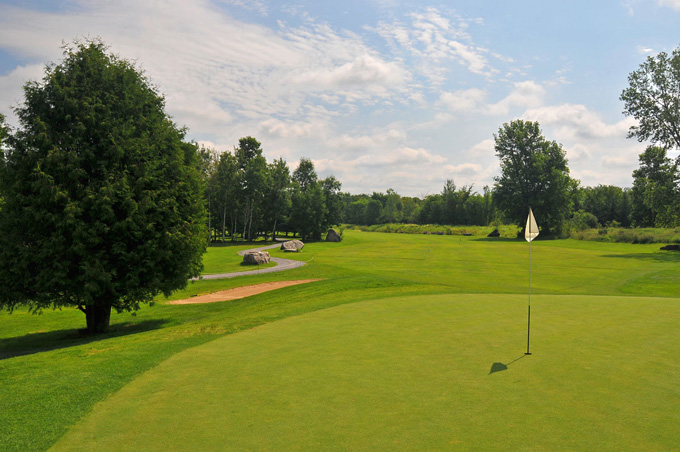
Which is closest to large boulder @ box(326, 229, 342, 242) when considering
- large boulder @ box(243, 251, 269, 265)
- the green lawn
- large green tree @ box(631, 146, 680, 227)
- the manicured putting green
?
large boulder @ box(243, 251, 269, 265)

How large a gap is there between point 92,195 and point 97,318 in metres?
5.88

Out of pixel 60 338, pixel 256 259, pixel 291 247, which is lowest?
pixel 60 338

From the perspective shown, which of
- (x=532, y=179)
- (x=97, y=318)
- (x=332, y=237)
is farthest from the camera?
(x=532, y=179)

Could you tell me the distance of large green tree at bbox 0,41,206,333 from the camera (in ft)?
46.6

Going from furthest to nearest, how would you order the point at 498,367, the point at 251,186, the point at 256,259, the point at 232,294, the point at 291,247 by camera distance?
1. the point at 251,186
2. the point at 291,247
3. the point at 256,259
4. the point at 232,294
5. the point at 498,367

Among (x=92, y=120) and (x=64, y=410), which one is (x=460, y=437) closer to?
(x=64, y=410)

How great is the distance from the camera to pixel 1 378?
882cm

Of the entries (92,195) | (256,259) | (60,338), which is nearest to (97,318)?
(60,338)

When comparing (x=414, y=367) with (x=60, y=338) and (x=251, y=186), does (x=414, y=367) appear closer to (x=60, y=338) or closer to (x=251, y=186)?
(x=60, y=338)

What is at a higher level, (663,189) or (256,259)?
(663,189)

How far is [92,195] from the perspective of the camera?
14094 mm

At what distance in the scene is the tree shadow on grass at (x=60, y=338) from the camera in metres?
14.4

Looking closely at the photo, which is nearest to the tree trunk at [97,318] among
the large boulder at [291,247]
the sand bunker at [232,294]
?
the sand bunker at [232,294]

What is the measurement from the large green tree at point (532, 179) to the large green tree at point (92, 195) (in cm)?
7756
